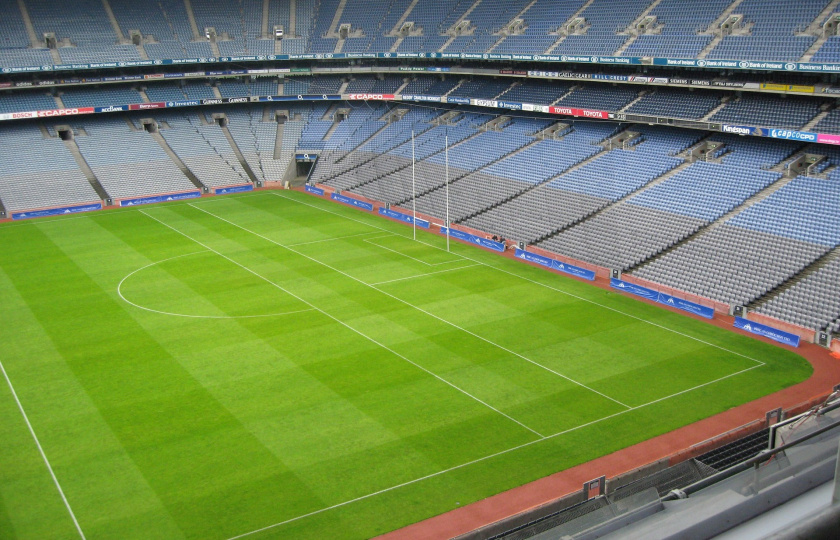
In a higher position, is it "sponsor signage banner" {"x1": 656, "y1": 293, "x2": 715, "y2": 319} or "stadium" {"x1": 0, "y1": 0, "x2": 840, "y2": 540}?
"stadium" {"x1": 0, "y1": 0, "x2": 840, "y2": 540}

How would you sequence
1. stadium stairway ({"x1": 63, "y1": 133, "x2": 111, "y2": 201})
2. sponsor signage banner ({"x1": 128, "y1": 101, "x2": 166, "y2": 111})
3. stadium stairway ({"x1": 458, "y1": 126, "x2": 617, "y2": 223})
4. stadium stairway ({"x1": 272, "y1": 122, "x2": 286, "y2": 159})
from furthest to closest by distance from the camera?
stadium stairway ({"x1": 272, "y1": 122, "x2": 286, "y2": 159}) < sponsor signage banner ({"x1": 128, "y1": 101, "x2": 166, "y2": 111}) < stadium stairway ({"x1": 63, "y1": 133, "x2": 111, "y2": 201}) < stadium stairway ({"x1": 458, "y1": 126, "x2": 617, "y2": 223})

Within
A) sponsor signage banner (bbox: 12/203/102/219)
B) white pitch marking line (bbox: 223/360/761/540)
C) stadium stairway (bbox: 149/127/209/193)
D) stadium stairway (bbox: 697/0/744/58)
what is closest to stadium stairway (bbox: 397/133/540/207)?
stadium stairway (bbox: 697/0/744/58)

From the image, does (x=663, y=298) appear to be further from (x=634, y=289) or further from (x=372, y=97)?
(x=372, y=97)

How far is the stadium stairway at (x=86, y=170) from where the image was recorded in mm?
56469

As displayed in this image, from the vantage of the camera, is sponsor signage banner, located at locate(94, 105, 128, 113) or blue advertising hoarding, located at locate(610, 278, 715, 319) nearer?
blue advertising hoarding, located at locate(610, 278, 715, 319)

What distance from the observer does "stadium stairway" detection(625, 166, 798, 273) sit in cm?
3681

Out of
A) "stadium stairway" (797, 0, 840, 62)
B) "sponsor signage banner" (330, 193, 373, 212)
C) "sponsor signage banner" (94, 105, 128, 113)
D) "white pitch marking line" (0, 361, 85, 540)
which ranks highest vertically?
"stadium stairway" (797, 0, 840, 62)

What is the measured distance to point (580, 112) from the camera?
48.4 meters

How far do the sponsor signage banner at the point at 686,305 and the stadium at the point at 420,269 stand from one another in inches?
14.0

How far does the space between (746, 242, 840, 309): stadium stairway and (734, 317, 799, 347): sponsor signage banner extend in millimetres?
1182

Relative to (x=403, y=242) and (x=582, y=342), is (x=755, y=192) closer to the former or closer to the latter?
(x=582, y=342)

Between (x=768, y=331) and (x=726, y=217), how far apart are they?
9372 mm

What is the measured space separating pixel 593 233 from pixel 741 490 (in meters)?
37.4

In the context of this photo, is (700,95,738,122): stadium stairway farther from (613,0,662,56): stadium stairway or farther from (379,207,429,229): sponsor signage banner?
(379,207,429,229): sponsor signage banner
